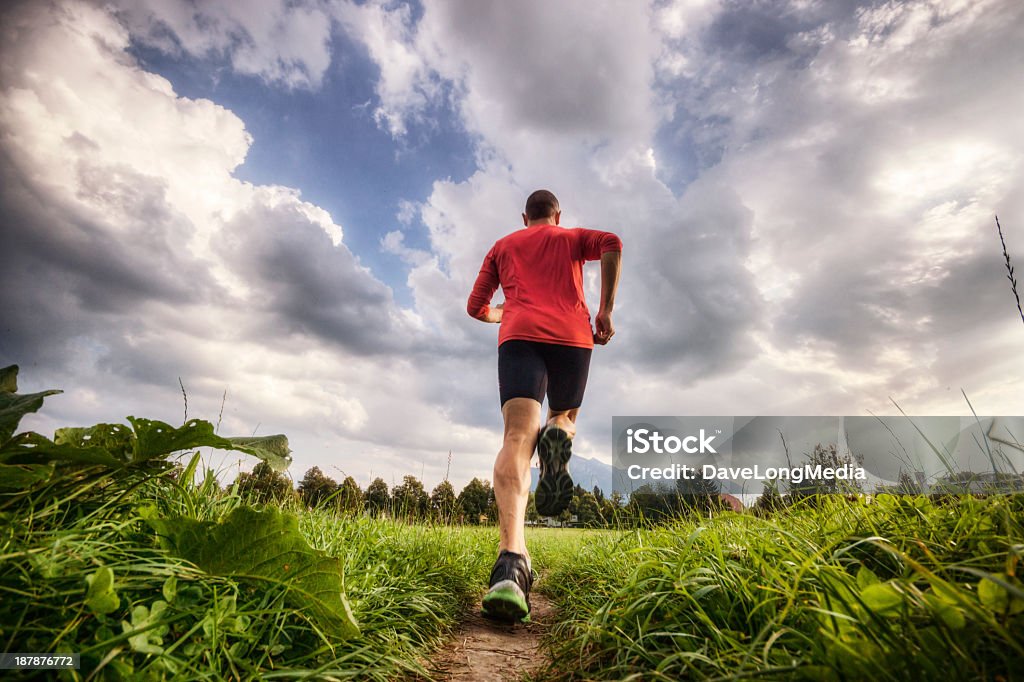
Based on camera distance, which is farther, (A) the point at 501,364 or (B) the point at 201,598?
(A) the point at 501,364

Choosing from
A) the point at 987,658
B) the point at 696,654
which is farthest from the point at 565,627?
the point at 987,658

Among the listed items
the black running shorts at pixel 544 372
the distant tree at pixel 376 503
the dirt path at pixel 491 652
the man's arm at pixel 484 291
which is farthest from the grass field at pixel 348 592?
the man's arm at pixel 484 291

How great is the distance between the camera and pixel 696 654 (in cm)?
143

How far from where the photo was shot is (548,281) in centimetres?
395

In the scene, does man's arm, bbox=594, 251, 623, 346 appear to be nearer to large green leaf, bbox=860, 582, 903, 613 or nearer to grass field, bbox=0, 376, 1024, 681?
grass field, bbox=0, 376, 1024, 681

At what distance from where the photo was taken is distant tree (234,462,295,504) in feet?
11.5

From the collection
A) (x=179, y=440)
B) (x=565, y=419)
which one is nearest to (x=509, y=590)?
(x=565, y=419)

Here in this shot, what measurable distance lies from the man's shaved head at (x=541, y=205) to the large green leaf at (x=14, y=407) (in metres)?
3.54

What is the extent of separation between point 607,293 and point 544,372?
0.90 m

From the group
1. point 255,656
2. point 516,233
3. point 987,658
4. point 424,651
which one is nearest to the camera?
point 987,658

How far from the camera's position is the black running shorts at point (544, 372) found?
3666 millimetres

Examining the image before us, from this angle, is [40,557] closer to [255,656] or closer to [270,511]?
[270,511]

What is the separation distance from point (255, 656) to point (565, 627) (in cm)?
159

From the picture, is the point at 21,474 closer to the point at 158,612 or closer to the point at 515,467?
the point at 158,612
